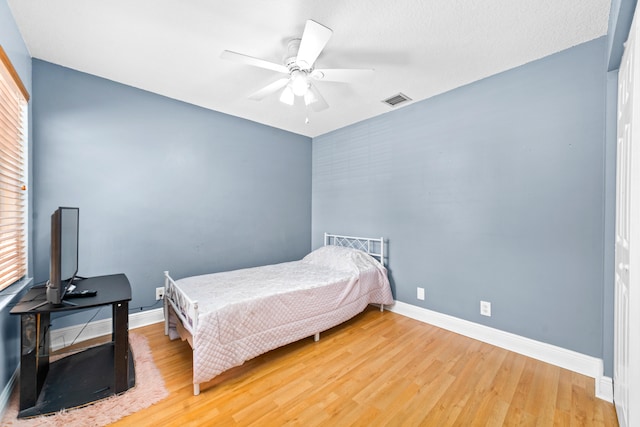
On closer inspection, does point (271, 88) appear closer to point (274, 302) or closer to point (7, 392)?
point (274, 302)

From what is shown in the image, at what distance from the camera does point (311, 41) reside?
1.67 meters

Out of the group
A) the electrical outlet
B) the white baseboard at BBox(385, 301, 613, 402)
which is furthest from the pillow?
the electrical outlet

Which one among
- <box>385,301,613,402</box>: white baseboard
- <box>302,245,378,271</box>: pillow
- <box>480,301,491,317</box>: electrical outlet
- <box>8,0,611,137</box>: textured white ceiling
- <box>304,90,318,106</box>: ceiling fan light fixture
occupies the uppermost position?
<box>8,0,611,137</box>: textured white ceiling

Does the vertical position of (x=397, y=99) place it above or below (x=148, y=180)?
above

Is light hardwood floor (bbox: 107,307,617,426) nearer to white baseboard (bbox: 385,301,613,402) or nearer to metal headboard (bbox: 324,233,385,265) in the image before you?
white baseboard (bbox: 385,301,613,402)

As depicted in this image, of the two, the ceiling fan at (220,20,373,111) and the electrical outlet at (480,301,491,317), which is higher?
the ceiling fan at (220,20,373,111)

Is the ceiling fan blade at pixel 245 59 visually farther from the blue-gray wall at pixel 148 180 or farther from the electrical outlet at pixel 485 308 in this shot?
the electrical outlet at pixel 485 308

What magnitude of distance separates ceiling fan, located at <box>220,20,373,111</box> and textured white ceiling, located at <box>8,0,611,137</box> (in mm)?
220

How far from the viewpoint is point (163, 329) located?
2.74 meters

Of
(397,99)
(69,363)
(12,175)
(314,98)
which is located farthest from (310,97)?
(69,363)

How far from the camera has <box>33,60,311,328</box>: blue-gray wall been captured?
2.38m

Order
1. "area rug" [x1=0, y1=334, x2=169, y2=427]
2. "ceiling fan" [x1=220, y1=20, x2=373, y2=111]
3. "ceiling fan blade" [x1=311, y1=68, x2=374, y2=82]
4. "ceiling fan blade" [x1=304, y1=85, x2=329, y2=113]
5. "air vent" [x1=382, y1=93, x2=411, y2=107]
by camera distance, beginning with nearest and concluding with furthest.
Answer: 1. "area rug" [x1=0, y1=334, x2=169, y2=427]
2. "ceiling fan" [x1=220, y1=20, x2=373, y2=111]
3. "ceiling fan blade" [x1=311, y1=68, x2=374, y2=82]
4. "ceiling fan blade" [x1=304, y1=85, x2=329, y2=113]
5. "air vent" [x1=382, y1=93, x2=411, y2=107]

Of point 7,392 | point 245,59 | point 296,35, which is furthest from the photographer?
point 296,35

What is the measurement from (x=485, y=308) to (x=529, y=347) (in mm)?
422
